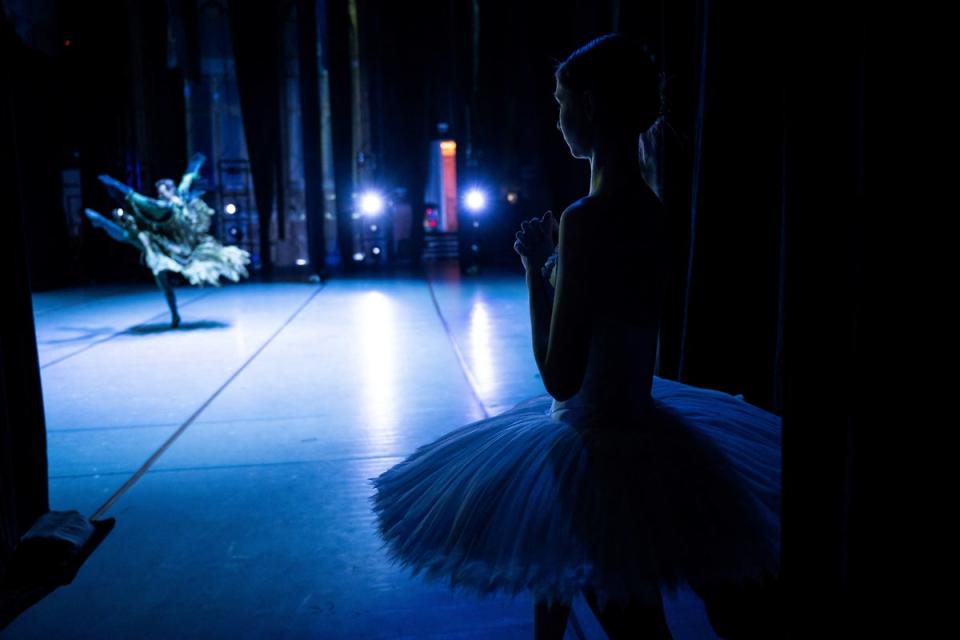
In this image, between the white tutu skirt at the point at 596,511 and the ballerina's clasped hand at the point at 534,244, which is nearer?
the white tutu skirt at the point at 596,511

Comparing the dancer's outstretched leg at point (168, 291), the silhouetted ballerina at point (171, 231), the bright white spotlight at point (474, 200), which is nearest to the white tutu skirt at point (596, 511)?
the silhouetted ballerina at point (171, 231)

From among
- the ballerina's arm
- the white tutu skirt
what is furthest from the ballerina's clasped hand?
the white tutu skirt

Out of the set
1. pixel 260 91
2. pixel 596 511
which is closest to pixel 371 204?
pixel 260 91

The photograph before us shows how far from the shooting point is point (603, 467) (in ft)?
3.42

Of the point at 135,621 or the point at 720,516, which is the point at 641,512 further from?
the point at 135,621

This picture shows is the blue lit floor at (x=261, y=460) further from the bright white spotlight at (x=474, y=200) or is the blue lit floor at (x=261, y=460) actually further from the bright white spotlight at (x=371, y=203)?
the bright white spotlight at (x=371, y=203)

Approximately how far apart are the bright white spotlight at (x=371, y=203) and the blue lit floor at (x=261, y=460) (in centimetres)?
749

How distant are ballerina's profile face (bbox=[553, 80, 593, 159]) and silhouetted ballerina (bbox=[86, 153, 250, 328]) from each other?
5.90m

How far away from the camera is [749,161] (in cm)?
215

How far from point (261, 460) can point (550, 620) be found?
204 centimetres

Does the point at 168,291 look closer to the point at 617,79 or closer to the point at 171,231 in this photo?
the point at 171,231

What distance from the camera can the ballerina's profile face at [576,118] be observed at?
3.54 feet

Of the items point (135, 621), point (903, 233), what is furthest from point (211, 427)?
point (903, 233)

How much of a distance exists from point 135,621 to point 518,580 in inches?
47.3
